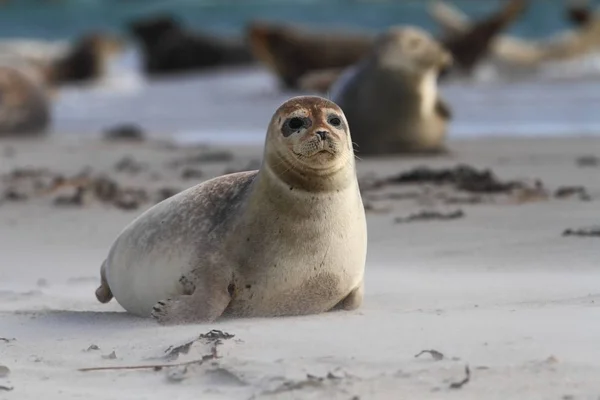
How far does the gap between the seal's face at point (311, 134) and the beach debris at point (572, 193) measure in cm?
321

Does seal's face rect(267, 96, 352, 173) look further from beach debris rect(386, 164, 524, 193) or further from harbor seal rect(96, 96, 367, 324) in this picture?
beach debris rect(386, 164, 524, 193)

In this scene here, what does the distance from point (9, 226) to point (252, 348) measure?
373 cm

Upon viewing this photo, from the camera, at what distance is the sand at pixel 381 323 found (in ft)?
11.1

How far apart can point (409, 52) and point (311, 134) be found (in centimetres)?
657

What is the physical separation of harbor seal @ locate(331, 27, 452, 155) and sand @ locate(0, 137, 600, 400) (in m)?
2.77

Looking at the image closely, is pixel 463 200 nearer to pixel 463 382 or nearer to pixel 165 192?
pixel 165 192

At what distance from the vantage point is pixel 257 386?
3.37 meters

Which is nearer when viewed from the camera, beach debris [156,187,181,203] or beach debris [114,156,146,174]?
beach debris [156,187,181,203]

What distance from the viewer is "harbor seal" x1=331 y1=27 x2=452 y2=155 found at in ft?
34.0

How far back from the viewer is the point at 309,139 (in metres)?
4.21

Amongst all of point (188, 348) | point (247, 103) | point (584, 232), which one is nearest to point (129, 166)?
point (584, 232)

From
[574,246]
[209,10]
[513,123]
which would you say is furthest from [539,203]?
[209,10]

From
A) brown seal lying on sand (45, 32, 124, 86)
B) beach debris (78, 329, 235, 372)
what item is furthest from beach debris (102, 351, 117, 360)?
brown seal lying on sand (45, 32, 124, 86)

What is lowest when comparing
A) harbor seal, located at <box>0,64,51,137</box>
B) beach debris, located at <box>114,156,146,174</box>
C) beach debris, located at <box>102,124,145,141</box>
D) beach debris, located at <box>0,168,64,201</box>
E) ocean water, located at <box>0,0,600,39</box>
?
beach debris, located at <box>0,168,64,201</box>
